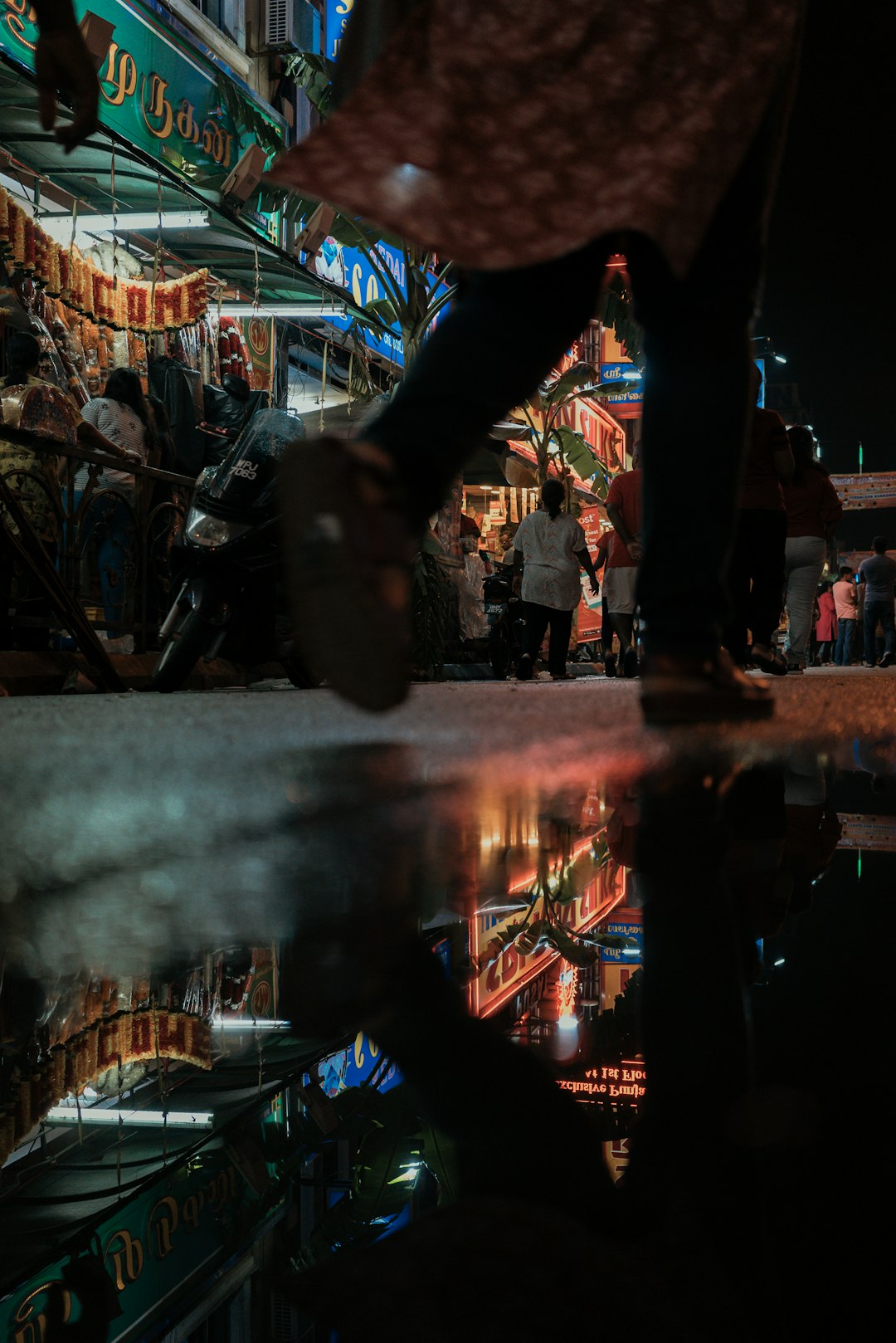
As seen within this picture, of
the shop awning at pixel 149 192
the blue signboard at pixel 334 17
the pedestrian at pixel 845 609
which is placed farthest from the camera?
the pedestrian at pixel 845 609

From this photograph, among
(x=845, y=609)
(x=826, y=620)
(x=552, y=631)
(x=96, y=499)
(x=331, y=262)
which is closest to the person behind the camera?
(x=96, y=499)

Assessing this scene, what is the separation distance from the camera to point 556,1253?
268 millimetres

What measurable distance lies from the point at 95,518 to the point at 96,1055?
19.8 ft

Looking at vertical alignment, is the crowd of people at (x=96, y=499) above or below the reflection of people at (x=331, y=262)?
below

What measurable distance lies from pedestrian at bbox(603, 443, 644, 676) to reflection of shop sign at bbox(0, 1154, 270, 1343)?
792 centimetres

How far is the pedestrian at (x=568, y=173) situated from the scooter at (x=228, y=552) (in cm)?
290

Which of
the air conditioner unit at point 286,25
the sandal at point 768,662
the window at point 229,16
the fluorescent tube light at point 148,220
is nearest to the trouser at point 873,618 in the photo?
the air conditioner unit at point 286,25

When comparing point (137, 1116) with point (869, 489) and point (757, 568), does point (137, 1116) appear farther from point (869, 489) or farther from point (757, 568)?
point (869, 489)

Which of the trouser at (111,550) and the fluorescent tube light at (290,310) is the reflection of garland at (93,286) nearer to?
the fluorescent tube light at (290,310)

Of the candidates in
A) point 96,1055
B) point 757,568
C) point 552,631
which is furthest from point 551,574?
point 96,1055

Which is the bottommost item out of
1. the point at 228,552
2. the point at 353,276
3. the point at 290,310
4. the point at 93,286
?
the point at 228,552

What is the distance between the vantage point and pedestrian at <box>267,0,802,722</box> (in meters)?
1.64

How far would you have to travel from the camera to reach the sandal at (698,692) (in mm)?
1736

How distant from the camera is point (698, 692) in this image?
5.88ft
